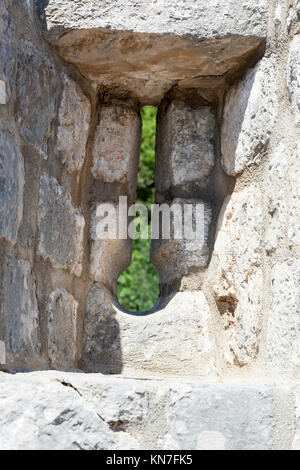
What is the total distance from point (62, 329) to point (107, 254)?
32 cm

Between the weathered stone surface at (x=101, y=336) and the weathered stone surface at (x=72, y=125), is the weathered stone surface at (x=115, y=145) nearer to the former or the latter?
the weathered stone surface at (x=72, y=125)

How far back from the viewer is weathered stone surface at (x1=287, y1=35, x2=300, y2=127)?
5.43ft

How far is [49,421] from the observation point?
133 cm

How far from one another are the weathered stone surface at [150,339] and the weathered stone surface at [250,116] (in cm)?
40

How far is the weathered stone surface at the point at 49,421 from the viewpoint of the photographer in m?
1.32

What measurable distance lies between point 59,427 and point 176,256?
2.66ft

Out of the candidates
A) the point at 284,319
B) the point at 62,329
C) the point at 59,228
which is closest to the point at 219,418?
the point at 284,319

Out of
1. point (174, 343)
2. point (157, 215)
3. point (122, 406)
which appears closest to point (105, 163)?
point (157, 215)

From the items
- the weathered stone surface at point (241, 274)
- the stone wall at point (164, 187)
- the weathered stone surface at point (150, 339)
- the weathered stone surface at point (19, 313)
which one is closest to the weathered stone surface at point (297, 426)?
the stone wall at point (164, 187)

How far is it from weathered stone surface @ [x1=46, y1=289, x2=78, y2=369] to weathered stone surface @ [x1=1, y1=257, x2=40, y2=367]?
0.09m
